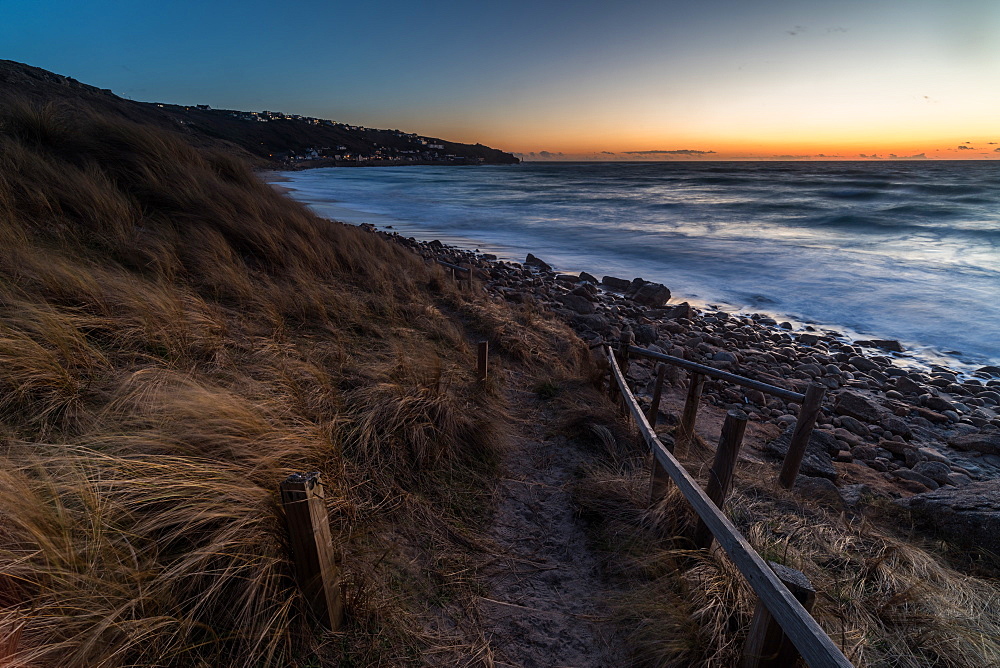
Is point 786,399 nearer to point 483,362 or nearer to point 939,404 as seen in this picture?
point 483,362

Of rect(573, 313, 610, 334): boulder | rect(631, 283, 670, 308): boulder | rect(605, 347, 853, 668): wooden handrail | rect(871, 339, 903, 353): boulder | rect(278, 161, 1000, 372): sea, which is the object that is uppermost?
rect(605, 347, 853, 668): wooden handrail

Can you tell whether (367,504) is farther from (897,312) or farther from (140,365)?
(897,312)

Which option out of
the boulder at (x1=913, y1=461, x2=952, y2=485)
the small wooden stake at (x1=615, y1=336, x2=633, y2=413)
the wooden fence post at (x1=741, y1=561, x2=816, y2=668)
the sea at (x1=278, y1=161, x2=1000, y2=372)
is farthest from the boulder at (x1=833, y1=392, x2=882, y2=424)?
the wooden fence post at (x1=741, y1=561, x2=816, y2=668)

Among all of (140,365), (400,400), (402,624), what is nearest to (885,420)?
(400,400)

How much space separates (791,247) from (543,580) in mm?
26640

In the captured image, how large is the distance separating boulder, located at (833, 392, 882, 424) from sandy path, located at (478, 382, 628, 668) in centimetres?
558

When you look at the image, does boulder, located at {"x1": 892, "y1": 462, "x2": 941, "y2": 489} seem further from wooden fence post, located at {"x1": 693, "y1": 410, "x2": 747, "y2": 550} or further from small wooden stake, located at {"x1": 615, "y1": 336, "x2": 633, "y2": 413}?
wooden fence post, located at {"x1": 693, "y1": 410, "x2": 747, "y2": 550}

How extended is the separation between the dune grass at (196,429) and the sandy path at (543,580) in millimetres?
317

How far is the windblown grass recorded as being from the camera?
7.61 ft

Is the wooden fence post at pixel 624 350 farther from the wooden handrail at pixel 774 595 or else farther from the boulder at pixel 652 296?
the boulder at pixel 652 296

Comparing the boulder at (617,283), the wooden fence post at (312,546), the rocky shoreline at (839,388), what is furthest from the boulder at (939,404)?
the wooden fence post at (312,546)

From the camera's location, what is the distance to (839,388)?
27.4ft

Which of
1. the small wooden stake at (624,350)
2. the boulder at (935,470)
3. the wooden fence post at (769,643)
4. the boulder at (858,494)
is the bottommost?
the boulder at (935,470)

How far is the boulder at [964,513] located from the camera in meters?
3.82
